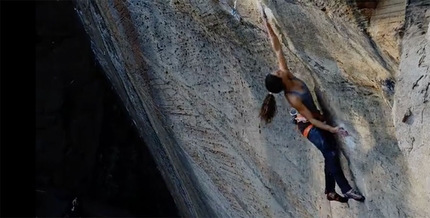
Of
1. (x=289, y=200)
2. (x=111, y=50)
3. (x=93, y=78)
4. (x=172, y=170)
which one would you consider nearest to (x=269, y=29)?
(x=289, y=200)

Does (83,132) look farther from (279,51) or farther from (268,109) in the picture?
(279,51)

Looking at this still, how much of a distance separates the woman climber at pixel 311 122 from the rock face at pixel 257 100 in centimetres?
3

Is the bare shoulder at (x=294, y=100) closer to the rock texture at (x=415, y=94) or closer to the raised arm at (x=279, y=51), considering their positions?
the raised arm at (x=279, y=51)

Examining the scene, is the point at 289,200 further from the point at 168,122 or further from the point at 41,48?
the point at 41,48

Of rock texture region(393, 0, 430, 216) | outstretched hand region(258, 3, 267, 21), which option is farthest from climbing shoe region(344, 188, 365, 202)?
outstretched hand region(258, 3, 267, 21)

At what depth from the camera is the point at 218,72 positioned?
90.1 inches

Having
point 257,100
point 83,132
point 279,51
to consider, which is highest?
point 279,51

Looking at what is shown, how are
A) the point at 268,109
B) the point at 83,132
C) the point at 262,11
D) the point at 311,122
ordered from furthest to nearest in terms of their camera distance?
the point at 83,132
the point at 268,109
the point at 262,11
the point at 311,122

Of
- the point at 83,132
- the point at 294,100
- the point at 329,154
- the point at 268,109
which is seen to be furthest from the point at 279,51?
the point at 83,132

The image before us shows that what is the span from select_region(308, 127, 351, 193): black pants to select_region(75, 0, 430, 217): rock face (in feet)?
0.08

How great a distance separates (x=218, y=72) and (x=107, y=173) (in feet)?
8.72

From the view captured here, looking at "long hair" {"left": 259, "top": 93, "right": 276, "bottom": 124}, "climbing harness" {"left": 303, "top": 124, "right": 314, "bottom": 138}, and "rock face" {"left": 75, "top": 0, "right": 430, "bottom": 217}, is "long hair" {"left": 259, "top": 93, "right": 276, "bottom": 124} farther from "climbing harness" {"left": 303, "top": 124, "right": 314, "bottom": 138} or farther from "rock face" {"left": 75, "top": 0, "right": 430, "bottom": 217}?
"climbing harness" {"left": 303, "top": 124, "right": 314, "bottom": 138}

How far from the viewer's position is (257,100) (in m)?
2.14

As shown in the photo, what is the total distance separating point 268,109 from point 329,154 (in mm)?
370
